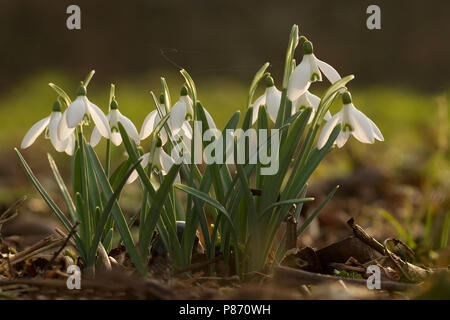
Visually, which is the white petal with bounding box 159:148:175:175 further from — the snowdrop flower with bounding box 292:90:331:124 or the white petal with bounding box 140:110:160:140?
the snowdrop flower with bounding box 292:90:331:124

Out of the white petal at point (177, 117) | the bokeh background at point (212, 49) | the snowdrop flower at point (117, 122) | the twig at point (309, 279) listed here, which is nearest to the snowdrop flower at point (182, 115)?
the white petal at point (177, 117)

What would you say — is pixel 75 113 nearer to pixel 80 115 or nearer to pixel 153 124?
pixel 80 115

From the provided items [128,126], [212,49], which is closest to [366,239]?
[128,126]

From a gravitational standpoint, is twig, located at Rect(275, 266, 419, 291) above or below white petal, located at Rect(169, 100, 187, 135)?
below

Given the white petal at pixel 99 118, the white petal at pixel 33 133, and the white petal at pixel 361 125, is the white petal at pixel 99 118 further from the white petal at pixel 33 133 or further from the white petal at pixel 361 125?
the white petal at pixel 361 125

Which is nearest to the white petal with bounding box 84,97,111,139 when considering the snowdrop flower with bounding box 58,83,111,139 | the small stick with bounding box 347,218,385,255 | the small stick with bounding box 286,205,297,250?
the snowdrop flower with bounding box 58,83,111,139

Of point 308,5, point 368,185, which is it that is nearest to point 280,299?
point 368,185

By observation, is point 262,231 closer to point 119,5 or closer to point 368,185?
point 368,185

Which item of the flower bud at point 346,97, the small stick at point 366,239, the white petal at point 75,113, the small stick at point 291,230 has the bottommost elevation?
the small stick at point 366,239
